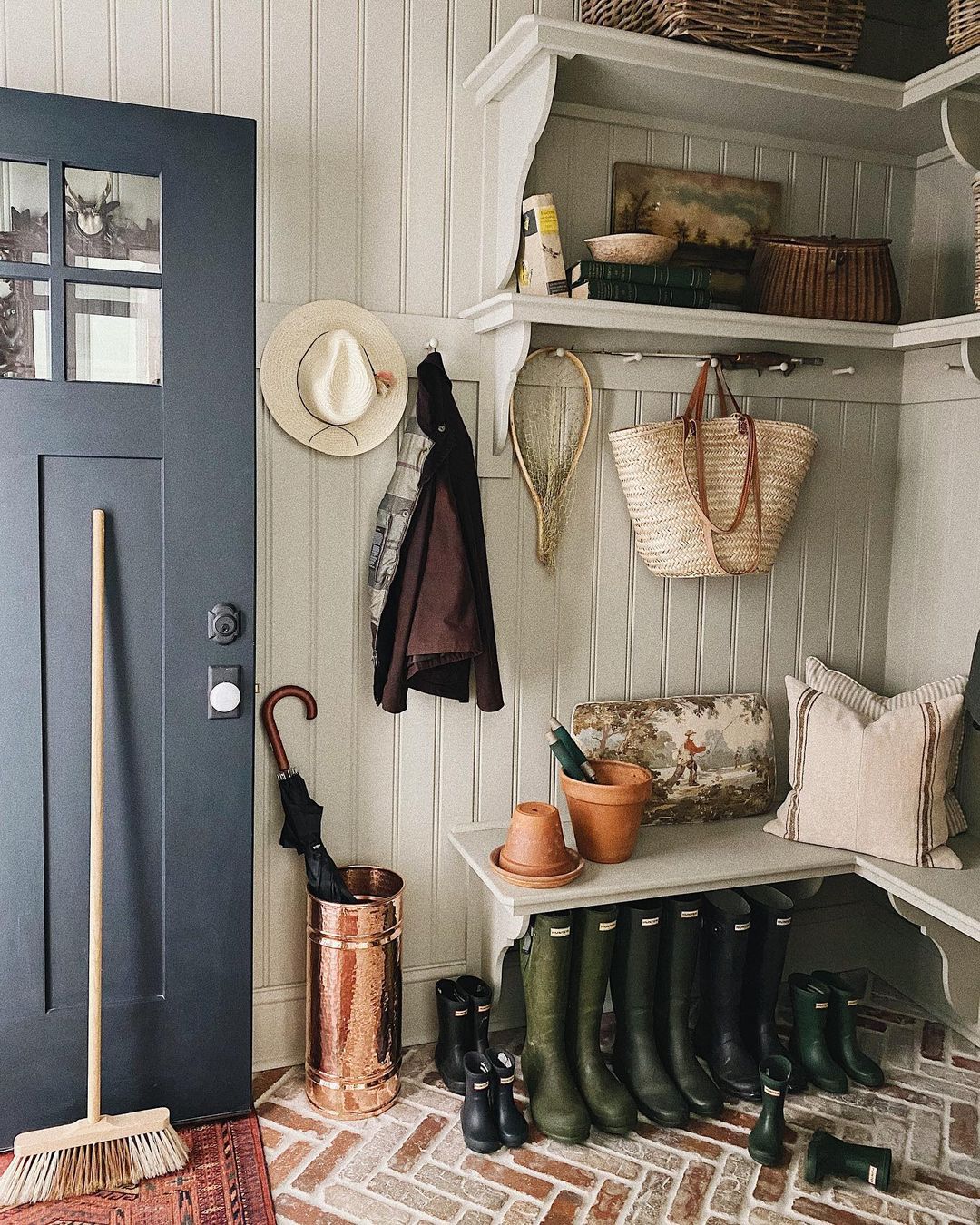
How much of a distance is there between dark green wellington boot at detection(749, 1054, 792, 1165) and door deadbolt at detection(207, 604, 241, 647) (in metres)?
1.44

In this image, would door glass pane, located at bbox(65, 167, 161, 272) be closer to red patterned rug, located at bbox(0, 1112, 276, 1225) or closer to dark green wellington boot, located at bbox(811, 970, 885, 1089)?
red patterned rug, located at bbox(0, 1112, 276, 1225)

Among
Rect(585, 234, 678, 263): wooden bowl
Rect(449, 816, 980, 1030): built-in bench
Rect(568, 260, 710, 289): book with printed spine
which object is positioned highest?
Rect(585, 234, 678, 263): wooden bowl

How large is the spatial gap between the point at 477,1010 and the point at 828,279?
1.90 meters

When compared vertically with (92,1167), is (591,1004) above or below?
above

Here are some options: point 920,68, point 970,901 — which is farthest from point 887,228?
point 970,901

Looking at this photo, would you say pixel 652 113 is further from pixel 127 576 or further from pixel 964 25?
pixel 127 576

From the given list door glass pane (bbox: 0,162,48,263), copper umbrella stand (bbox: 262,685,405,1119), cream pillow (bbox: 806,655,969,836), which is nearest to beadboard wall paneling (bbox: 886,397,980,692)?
cream pillow (bbox: 806,655,969,836)

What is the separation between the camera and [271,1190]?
2.16 meters

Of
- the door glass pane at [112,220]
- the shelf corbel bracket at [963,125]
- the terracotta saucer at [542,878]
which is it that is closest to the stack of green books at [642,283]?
the shelf corbel bracket at [963,125]

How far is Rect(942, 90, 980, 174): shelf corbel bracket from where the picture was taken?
2430mm

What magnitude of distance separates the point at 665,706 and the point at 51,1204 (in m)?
1.69

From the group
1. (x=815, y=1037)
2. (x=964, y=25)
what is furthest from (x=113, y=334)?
(x=815, y=1037)

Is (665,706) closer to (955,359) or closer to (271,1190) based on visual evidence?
(955,359)

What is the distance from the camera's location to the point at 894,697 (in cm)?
289
